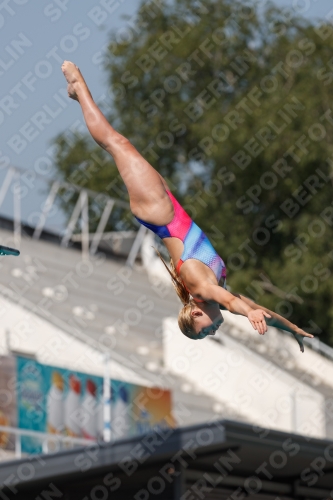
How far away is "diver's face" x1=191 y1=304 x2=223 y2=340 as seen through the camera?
7000 mm

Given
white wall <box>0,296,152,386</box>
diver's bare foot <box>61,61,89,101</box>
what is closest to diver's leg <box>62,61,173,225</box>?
diver's bare foot <box>61,61,89,101</box>

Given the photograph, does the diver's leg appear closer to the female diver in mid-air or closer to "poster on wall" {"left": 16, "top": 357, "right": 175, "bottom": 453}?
the female diver in mid-air

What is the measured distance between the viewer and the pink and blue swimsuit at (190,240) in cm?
707

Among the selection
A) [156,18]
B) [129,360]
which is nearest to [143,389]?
[129,360]

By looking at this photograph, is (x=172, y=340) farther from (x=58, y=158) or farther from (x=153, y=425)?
(x=58, y=158)

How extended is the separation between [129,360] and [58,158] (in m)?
13.5

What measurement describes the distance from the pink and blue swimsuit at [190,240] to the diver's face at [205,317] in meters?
0.20

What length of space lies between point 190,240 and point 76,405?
7.32 meters

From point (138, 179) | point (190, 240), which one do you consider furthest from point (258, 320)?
point (138, 179)

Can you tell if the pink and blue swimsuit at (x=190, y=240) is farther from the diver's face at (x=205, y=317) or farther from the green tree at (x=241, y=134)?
the green tree at (x=241, y=134)

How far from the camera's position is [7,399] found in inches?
516

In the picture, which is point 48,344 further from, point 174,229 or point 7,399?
point 174,229

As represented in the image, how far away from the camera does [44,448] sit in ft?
43.2

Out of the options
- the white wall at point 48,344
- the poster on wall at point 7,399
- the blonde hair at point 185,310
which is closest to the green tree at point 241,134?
the white wall at point 48,344
